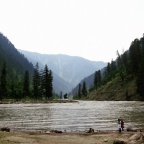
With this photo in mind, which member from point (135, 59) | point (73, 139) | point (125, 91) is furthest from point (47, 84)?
point (73, 139)

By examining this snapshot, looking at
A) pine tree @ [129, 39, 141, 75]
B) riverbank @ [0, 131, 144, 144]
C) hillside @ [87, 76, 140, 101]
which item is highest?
pine tree @ [129, 39, 141, 75]

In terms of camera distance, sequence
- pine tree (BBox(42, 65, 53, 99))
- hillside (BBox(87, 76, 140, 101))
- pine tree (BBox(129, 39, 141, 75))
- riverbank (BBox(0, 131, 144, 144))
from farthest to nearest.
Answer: pine tree (BBox(129, 39, 141, 75)) < hillside (BBox(87, 76, 140, 101)) < pine tree (BBox(42, 65, 53, 99)) < riverbank (BBox(0, 131, 144, 144))

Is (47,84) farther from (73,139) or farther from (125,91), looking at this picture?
(73,139)

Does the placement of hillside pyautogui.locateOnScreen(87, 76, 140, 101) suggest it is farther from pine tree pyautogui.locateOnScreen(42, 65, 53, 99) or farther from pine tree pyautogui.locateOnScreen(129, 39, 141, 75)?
pine tree pyautogui.locateOnScreen(42, 65, 53, 99)

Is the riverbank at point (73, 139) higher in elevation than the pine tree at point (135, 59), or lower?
lower

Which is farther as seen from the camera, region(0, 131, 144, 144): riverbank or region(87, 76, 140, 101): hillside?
region(87, 76, 140, 101): hillside

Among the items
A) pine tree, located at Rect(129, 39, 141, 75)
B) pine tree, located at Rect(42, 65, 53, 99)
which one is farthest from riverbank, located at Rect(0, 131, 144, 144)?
→ pine tree, located at Rect(129, 39, 141, 75)

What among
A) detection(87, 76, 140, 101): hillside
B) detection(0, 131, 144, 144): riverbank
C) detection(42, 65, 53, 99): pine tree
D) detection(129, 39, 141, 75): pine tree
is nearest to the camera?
detection(0, 131, 144, 144): riverbank

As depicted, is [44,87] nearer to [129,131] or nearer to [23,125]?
[23,125]

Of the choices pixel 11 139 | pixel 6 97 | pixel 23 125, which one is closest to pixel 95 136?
pixel 11 139

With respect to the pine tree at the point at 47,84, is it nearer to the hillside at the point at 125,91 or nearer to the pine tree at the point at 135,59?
the hillside at the point at 125,91

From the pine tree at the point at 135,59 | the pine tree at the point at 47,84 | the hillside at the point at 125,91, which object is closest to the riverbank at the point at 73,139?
the pine tree at the point at 47,84

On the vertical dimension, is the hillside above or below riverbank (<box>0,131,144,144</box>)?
above

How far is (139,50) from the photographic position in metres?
195
